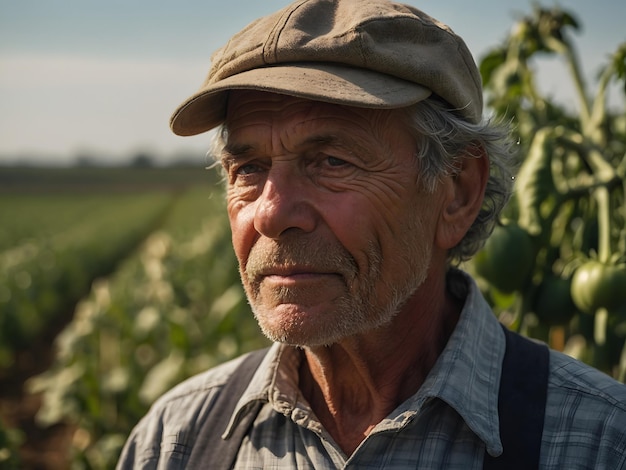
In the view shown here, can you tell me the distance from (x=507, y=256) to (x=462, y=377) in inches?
22.6

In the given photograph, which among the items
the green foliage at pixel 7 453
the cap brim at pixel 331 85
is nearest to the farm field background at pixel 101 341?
the green foliage at pixel 7 453

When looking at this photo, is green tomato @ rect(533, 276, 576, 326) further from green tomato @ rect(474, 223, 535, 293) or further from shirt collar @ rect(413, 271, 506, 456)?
shirt collar @ rect(413, 271, 506, 456)

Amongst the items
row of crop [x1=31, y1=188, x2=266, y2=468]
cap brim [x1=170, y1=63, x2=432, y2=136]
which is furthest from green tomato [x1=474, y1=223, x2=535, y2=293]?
row of crop [x1=31, y1=188, x2=266, y2=468]

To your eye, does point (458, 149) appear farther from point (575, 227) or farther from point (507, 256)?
point (575, 227)

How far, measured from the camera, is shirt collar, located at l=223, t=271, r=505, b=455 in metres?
1.74

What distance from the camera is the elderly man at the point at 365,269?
1750 millimetres

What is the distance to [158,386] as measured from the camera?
16.9 feet

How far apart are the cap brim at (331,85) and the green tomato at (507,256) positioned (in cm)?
64

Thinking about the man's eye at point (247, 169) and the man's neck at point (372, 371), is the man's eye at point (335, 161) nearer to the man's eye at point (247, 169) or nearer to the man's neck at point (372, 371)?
the man's eye at point (247, 169)

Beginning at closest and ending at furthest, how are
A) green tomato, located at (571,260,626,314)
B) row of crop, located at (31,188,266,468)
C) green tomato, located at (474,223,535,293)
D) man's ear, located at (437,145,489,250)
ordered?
1. man's ear, located at (437,145,489,250)
2. green tomato, located at (571,260,626,314)
3. green tomato, located at (474,223,535,293)
4. row of crop, located at (31,188,266,468)

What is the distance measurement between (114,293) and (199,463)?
7.52m

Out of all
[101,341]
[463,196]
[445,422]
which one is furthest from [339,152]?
[101,341]

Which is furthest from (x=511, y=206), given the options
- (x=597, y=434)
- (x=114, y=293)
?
(x=114, y=293)

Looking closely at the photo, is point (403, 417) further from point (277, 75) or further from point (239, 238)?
point (277, 75)
